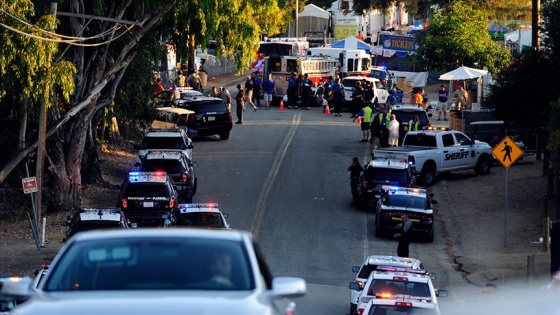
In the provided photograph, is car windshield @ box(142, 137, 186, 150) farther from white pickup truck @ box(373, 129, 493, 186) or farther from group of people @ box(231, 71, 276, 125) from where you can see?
group of people @ box(231, 71, 276, 125)

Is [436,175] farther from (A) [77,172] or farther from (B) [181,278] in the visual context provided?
(B) [181,278]

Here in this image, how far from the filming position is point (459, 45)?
60.2m

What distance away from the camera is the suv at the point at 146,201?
94.9 feet

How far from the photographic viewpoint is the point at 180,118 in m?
44.5

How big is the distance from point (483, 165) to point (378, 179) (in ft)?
25.1

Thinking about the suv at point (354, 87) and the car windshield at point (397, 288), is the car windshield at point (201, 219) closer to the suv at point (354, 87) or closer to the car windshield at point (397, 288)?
the car windshield at point (397, 288)

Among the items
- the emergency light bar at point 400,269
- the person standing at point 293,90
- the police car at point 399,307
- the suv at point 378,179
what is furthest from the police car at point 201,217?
the person standing at point 293,90

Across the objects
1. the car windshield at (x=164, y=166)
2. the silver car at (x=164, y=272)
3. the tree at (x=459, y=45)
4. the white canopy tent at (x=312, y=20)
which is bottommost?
the car windshield at (x=164, y=166)

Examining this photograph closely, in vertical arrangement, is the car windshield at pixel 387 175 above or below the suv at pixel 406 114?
below

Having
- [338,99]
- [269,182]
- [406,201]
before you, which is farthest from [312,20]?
[406,201]

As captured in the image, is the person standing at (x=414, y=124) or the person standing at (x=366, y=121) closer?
the person standing at (x=414, y=124)

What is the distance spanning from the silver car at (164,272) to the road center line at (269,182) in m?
22.5

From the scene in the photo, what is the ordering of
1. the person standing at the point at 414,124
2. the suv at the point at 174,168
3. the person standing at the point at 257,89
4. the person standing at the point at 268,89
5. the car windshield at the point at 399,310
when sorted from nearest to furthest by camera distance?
the car windshield at the point at 399,310
the suv at the point at 174,168
the person standing at the point at 414,124
the person standing at the point at 268,89
the person standing at the point at 257,89

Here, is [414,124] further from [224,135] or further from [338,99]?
[338,99]
